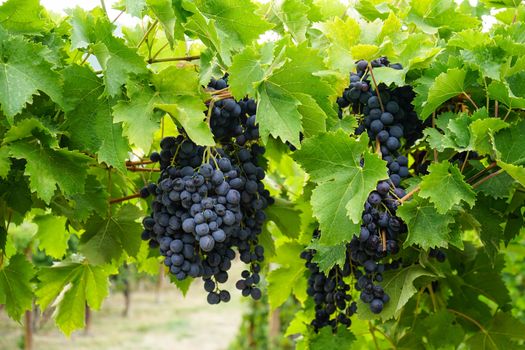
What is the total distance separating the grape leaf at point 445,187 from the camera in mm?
1188

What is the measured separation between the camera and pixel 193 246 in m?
1.36

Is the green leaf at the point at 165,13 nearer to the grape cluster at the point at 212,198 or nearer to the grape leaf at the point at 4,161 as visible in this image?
the grape cluster at the point at 212,198

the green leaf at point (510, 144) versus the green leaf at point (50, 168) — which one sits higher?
the green leaf at point (50, 168)

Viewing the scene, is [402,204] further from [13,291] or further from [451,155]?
[13,291]

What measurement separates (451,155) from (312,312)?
98 cm

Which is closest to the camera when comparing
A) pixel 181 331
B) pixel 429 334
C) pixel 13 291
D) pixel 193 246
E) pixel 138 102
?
pixel 138 102

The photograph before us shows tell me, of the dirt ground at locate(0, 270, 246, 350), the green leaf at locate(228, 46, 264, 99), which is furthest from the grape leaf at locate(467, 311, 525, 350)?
the dirt ground at locate(0, 270, 246, 350)

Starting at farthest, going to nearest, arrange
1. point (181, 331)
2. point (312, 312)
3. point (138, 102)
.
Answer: point (181, 331) < point (312, 312) < point (138, 102)

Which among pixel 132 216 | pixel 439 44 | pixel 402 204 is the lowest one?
pixel 132 216

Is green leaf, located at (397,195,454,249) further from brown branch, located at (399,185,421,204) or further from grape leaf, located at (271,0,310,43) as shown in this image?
grape leaf, located at (271,0,310,43)

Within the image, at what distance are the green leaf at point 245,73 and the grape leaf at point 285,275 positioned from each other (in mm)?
891

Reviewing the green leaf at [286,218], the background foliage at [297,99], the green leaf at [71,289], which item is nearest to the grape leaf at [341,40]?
the background foliage at [297,99]

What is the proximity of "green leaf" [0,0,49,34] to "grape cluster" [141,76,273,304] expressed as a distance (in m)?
0.39

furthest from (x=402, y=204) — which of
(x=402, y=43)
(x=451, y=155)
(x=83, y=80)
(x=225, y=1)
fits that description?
(x=83, y=80)
